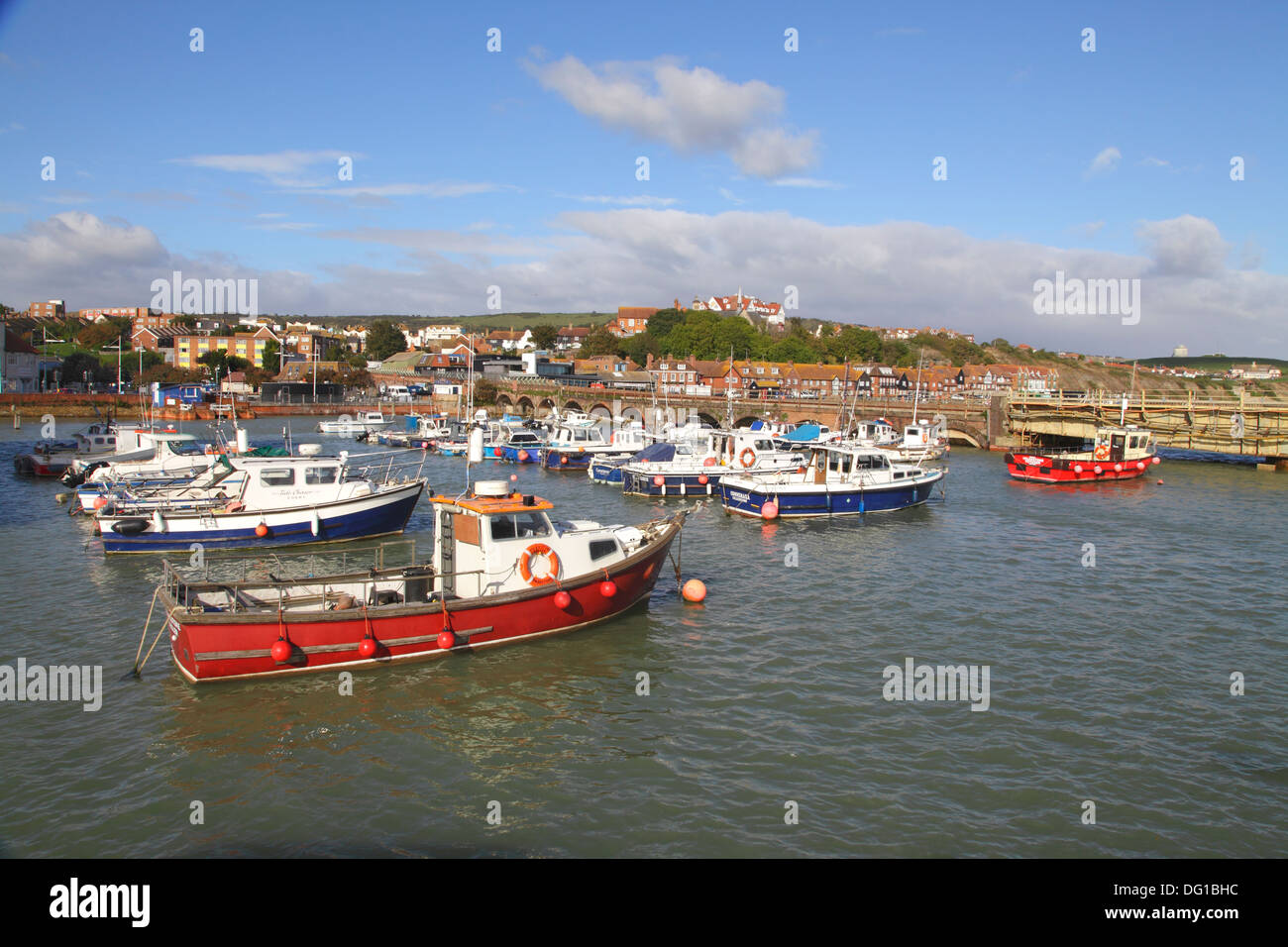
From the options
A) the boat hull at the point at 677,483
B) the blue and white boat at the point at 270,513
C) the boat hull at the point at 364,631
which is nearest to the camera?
the boat hull at the point at 364,631

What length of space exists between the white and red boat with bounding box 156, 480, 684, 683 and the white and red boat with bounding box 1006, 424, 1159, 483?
38.2 m

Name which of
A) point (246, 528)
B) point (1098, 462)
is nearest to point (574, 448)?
point (246, 528)

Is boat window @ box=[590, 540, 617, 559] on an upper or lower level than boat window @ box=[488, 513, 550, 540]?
lower

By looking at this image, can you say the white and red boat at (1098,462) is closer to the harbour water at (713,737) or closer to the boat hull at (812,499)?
the boat hull at (812,499)

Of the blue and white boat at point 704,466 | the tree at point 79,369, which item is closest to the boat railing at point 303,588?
the blue and white boat at point 704,466

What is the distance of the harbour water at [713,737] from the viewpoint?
1121cm

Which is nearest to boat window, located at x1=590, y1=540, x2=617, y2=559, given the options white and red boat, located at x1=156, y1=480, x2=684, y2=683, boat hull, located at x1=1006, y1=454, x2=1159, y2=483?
white and red boat, located at x1=156, y1=480, x2=684, y2=683

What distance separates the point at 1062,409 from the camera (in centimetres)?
7062

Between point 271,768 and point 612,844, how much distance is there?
5.78 metres

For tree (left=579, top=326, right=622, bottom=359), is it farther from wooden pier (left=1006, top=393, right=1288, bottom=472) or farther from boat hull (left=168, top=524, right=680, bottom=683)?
boat hull (left=168, top=524, right=680, bottom=683)

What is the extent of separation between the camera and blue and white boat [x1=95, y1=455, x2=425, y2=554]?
88.5 feet

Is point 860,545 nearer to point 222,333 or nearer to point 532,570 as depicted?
point 532,570

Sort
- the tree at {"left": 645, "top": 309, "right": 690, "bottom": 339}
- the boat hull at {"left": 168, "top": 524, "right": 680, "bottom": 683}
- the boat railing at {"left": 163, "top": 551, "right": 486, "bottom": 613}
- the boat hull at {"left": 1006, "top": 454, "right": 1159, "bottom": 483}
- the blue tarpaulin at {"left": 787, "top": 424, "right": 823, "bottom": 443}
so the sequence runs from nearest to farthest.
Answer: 1. the boat hull at {"left": 168, "top": 524, "right": 680, "bottom": 683}
2. the boat railing at {"left": 163, "top": 551, "right": 486, "bottom": 613}
3. the boat hull at {"left": 1006, "top": 454, "right": 1159, "bottom": 483}
4. the blue tarpaulin at {"left": 787, "top": 424, "right": 823, "bottom": 443}
5. the tree at {"left": 645, "top": 309, "right": 690, "bottom": 339}

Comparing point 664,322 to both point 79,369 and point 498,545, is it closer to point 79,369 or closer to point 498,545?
point 79,369
